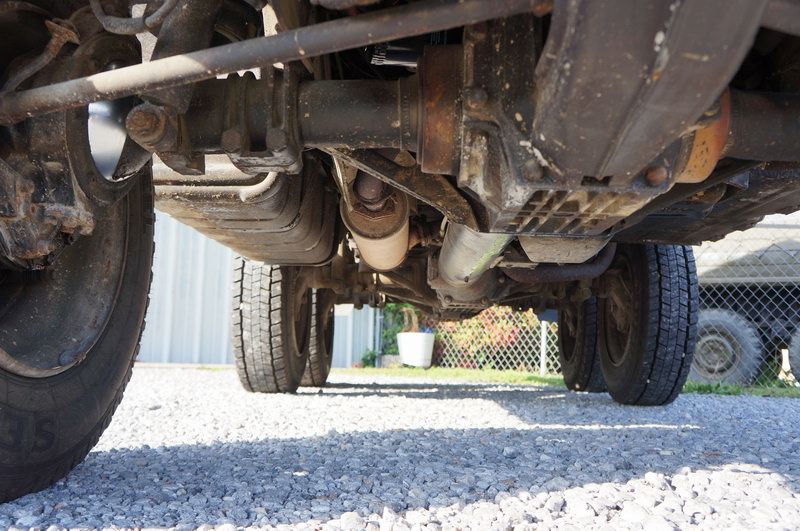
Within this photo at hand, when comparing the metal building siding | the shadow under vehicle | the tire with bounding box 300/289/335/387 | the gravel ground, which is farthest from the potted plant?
the shadow under vehicle

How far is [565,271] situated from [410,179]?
3.78 feet

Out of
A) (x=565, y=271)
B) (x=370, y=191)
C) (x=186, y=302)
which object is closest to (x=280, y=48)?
(x=370, y=191)

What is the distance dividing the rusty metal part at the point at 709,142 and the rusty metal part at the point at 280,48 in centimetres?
41

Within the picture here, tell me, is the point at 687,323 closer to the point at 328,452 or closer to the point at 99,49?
the point at 328,452

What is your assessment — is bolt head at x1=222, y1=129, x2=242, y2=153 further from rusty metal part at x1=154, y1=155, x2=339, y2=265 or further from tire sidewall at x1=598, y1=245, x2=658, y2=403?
tire sidewall at x1=598, y1=245, x2=658, y2=403

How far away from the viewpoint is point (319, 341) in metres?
4.00

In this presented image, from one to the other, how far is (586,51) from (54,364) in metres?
1.07

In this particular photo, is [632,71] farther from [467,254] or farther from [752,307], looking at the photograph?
[752,307]

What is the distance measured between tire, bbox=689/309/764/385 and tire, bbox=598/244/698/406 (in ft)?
8.42

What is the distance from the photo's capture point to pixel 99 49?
112 centimetres

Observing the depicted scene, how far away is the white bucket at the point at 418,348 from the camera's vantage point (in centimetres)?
802

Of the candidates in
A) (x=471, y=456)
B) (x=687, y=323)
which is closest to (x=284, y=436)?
(x=471, y=456)

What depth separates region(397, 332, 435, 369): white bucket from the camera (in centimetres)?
802

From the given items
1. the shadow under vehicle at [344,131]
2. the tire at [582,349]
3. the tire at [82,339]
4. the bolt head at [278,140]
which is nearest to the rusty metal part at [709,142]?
the shadow under vehicle at [344,131]
